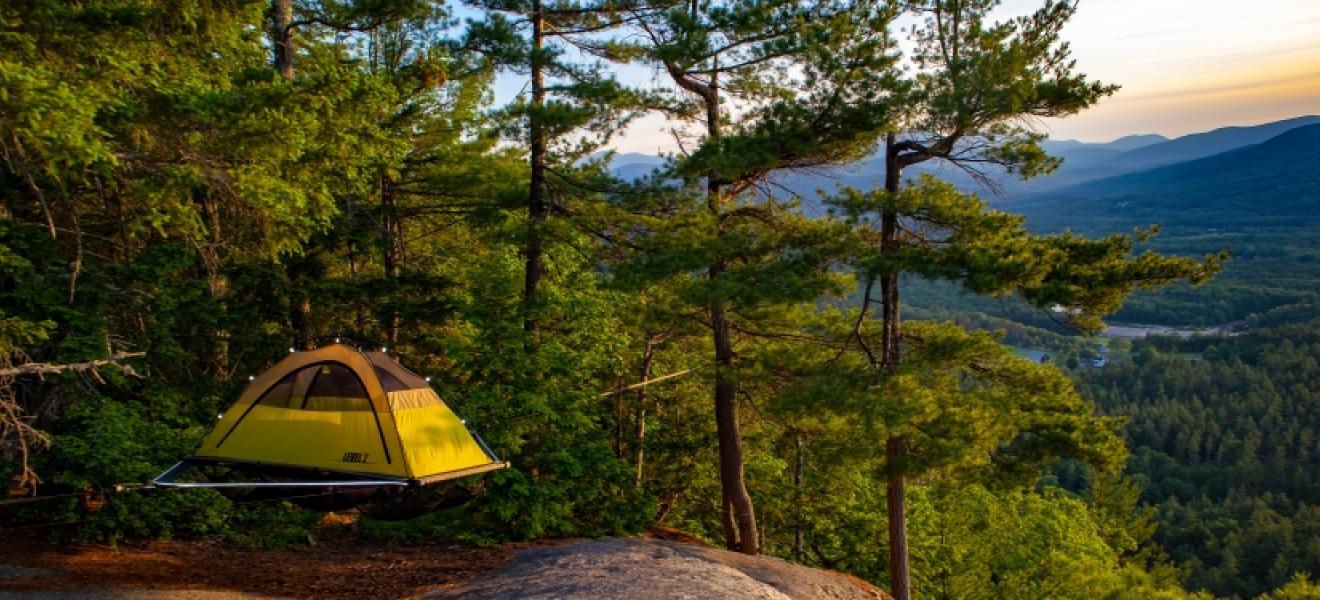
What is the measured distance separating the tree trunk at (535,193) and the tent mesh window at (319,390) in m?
4.71

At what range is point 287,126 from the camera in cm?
725

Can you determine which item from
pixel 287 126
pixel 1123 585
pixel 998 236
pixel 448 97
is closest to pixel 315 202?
pixel 287 126

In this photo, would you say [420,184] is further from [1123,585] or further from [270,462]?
[1123,585]

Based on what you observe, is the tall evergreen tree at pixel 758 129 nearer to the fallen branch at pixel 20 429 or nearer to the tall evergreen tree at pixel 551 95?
the tall evergreen tree at pixel 551 95

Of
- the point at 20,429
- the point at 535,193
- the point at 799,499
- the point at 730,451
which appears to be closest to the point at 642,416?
the point at 730,451

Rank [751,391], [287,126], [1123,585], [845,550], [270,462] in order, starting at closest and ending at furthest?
[270,462] → [287,126] → [751,391] → [845,550] → [1123,585]

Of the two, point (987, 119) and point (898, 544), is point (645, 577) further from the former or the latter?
point (987, 119)

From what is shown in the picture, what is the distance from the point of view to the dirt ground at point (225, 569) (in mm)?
7348

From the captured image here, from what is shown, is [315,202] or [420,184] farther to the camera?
[420,184]

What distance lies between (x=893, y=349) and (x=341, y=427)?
7.99 metres

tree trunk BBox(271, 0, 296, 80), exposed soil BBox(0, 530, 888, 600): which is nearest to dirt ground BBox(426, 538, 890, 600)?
exposed soil BBox(0, 530, 888, 600)

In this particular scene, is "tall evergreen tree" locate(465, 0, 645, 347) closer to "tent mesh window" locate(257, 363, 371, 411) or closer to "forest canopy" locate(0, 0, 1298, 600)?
"forest canopy" locate(0, 0, 1298, 600)

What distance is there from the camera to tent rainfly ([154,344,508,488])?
6488 mm

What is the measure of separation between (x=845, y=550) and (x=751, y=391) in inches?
288
